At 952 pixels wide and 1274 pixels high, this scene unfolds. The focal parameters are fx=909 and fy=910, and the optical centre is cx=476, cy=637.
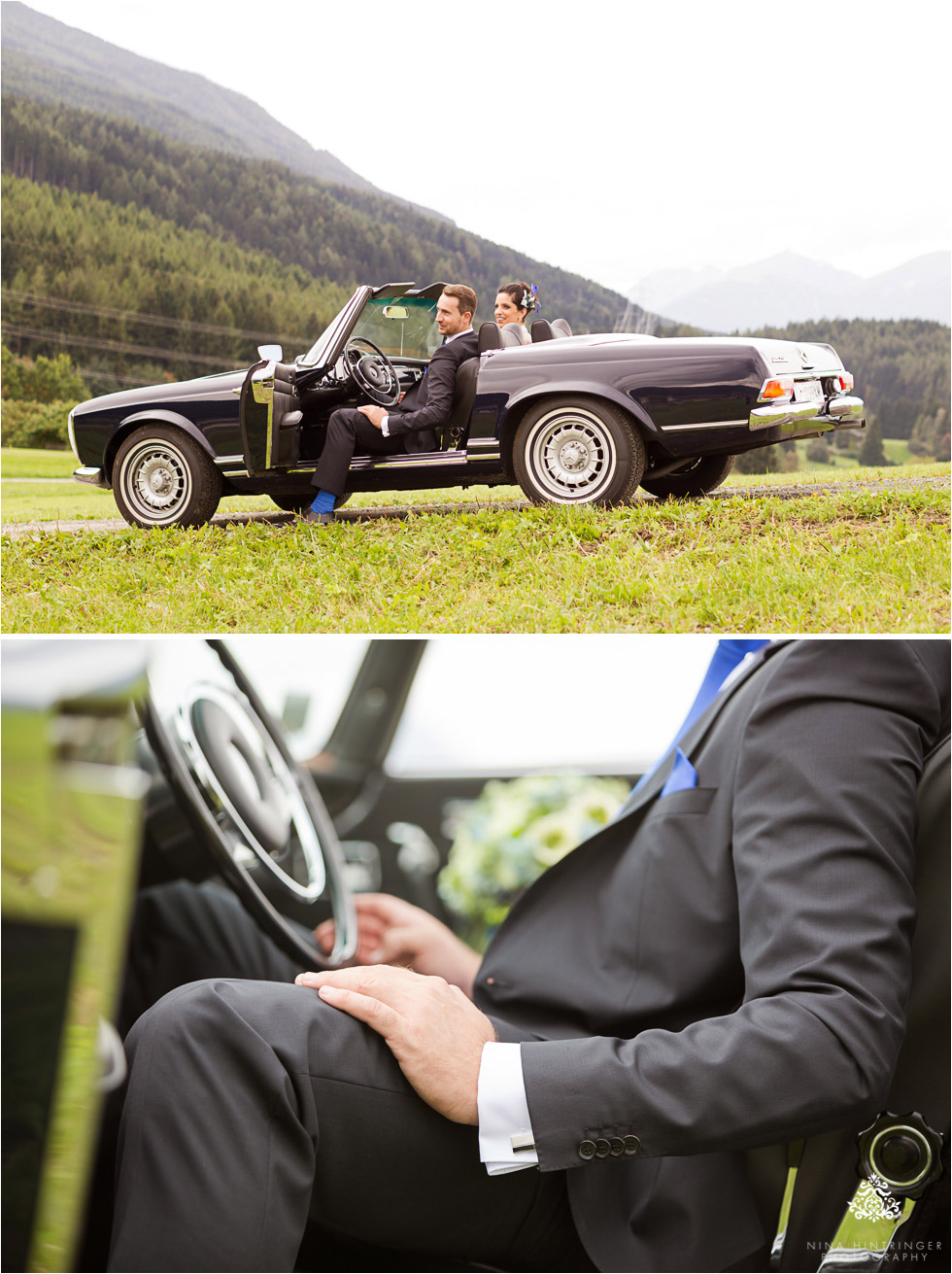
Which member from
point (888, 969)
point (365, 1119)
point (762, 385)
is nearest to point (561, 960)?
point (365, 1119)

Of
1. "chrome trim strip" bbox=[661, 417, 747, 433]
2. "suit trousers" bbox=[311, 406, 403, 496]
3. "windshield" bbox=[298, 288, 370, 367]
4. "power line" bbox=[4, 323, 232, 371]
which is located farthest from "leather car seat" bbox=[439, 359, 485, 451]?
"power line" bbox=[4, 323, 232, 371]

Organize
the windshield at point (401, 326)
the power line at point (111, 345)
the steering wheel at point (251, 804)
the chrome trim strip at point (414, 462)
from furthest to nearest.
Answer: the power line at point (111, 345)
the windshield at point (401, 326)
the chrome trim strip at point (414, 462)
the steering wheel at point (251, 804)

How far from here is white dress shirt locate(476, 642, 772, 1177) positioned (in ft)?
4.94

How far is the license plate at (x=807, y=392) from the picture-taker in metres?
4.47

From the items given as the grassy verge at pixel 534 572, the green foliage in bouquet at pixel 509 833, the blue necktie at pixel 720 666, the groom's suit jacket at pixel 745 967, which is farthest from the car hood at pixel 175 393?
the groom's suit jacket at pixel 745 967

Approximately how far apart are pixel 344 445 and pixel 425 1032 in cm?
392

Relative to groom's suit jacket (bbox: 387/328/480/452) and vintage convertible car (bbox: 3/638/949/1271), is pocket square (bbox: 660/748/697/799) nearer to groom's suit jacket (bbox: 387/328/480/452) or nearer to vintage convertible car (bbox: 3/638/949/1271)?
vintage convertible car (bbox: 3/638/949/1271)

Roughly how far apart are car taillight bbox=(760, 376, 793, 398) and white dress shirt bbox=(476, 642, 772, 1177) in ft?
11.9

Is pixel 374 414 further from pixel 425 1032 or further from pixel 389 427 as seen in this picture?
pixel 425 1032

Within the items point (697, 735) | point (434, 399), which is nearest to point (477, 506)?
point (434, 399)

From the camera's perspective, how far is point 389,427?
5.00 metres

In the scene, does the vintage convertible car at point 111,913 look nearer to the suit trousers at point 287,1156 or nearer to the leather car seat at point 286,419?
the suit trousers at point 287,1156

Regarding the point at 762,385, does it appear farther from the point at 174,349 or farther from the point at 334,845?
Answer: the point at 174,349

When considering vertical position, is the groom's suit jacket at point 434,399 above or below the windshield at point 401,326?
below
